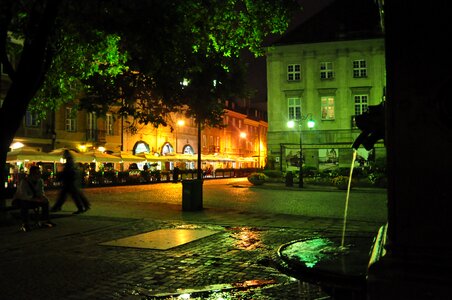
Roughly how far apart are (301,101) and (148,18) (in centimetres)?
3408

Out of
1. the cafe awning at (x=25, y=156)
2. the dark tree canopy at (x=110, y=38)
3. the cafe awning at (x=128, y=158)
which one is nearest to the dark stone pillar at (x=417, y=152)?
the dark tree canopy at (x=110, y=38)

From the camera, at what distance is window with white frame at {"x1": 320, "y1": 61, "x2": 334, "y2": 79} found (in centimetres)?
4241

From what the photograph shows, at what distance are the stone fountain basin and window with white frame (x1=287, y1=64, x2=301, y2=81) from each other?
38.6 meters

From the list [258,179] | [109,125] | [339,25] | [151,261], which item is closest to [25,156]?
[258,179]

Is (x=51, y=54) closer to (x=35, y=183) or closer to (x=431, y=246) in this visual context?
(x=35, y=183)

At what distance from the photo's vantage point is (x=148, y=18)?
10086 millimetres

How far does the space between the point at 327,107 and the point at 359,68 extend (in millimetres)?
4541

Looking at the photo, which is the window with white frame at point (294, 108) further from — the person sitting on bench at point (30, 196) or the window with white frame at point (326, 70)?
the person sitting on bench at point (30, 196)

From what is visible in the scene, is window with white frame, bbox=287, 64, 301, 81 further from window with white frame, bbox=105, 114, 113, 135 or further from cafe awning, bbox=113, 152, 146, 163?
window with white frame, bbox=105, 114, 113, 135

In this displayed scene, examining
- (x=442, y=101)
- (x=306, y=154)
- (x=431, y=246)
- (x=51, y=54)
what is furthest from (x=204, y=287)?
Result: (x=306, y=154)

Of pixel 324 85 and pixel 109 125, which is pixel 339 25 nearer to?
pixel 324 85

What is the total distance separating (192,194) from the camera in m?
14.7

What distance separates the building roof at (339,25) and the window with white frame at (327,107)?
5372 millimetres

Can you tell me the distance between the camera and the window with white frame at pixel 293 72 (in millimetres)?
42938
